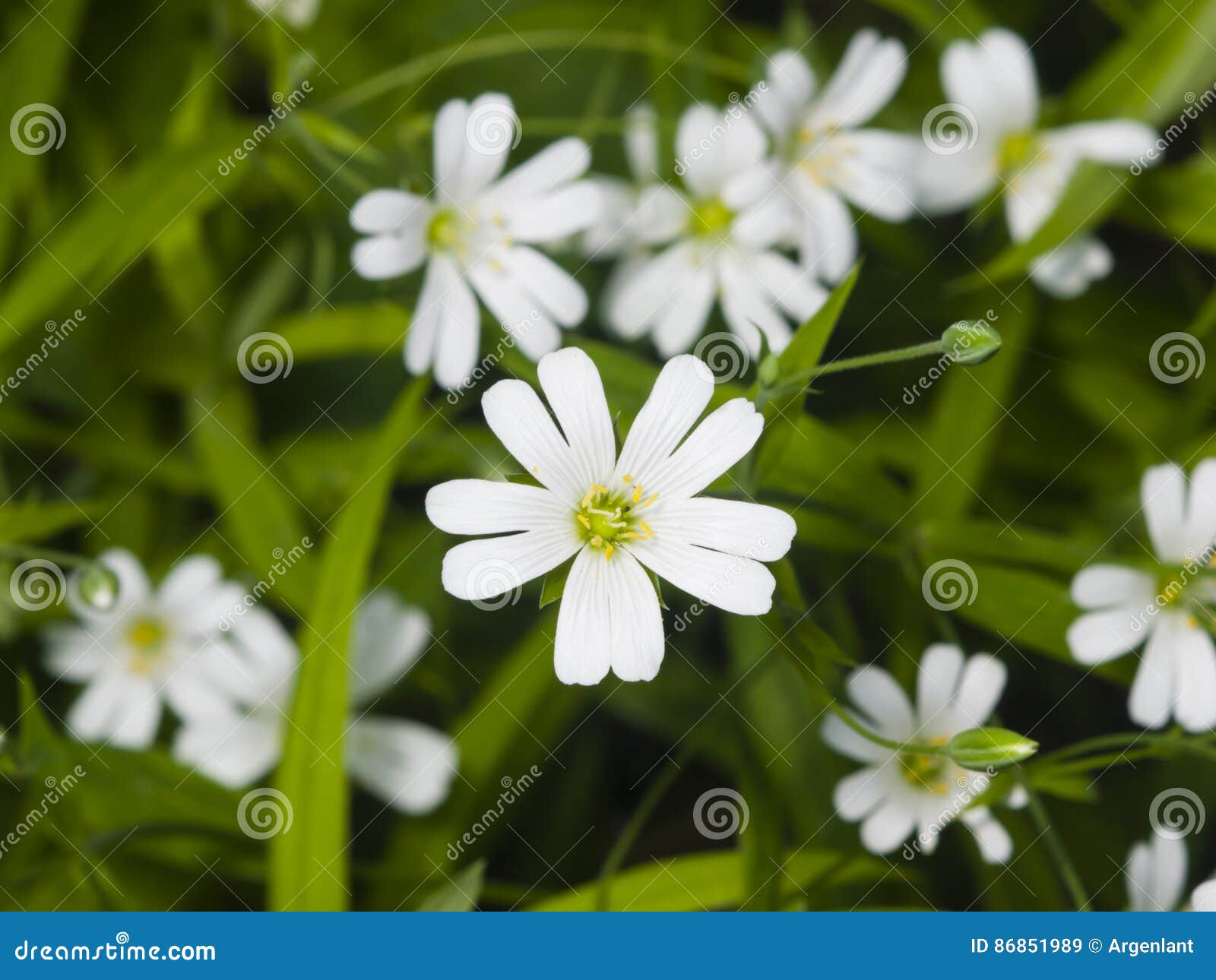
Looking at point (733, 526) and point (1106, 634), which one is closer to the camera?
point (733, 526)

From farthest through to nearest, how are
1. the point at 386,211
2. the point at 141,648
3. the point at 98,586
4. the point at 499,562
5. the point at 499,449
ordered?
the point at 141,648, the point at 499,449, the point at 98,586, the point at 386,211, the point at 499,562

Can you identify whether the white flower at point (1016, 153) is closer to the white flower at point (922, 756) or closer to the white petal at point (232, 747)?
the white flower at point (922, 756)

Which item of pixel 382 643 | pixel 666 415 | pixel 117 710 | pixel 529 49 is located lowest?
pixel 117 710

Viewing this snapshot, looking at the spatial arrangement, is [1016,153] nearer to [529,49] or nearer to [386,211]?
[529,49]

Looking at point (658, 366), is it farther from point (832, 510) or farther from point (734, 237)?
point (832, 510)

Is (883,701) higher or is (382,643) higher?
(883,701)

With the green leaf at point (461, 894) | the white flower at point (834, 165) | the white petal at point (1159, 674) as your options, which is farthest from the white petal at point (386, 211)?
the white petal at point (1159, 674)

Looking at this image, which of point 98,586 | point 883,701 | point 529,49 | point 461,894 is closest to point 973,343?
point 883,701

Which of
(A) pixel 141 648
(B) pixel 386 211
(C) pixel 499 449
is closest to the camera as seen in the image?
(B) pixel 386 211
